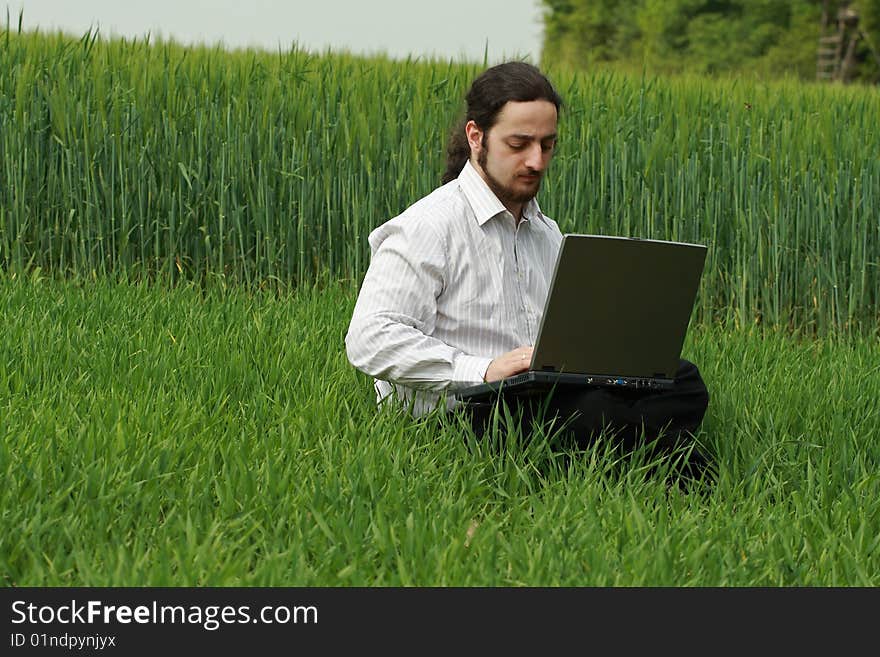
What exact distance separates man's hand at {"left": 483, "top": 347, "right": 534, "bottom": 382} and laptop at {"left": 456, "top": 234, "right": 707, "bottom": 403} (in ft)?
0.07

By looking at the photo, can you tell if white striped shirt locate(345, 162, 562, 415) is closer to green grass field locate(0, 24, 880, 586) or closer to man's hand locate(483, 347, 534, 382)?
man's hand locate(483, 347, 534, 382)

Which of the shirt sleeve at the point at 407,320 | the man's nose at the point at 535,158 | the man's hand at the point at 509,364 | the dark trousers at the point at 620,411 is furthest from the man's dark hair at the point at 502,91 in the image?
the dark trousers at the point at 620,411

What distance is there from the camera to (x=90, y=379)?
11.4 ft

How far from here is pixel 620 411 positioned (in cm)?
279

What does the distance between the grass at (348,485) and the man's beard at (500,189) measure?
0.55 m

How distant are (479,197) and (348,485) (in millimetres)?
764

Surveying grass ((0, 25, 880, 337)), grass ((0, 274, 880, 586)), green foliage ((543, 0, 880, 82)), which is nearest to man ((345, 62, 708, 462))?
grass ((0, 274, 880, 586))

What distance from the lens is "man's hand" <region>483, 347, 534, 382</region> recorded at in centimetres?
267

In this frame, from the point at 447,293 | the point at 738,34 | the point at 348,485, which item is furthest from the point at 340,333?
the point at 738,34
